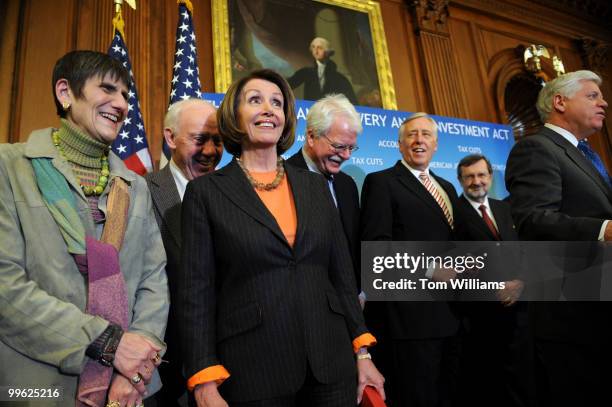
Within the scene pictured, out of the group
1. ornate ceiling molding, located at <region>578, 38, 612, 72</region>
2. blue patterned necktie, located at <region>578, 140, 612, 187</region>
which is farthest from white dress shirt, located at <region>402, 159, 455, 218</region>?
ornate ceiling molding, located at <region>578, 38, 612, 72</region>

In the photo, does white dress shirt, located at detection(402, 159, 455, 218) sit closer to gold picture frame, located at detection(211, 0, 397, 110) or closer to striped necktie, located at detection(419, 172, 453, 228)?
striped necktie, located at detection(419, 172, 453, 228)

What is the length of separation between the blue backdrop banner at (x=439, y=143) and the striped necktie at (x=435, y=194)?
1.50 m

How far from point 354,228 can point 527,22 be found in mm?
6033

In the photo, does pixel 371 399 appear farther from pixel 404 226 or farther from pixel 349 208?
pixel 349 208

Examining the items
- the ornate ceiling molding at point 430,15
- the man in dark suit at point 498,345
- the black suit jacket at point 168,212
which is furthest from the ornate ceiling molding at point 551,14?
the black suit jacket at point 168,212

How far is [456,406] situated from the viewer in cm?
206

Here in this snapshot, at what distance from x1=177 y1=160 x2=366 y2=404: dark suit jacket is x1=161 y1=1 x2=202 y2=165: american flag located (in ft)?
6.65

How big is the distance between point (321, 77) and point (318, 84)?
4.1 inches

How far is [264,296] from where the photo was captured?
3.96ft

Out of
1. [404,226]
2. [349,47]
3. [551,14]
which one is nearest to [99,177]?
[404,226]

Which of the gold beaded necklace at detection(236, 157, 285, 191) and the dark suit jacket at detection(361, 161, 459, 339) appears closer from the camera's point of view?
the gold beaded necklace at detection(236, 157, 285, 191)

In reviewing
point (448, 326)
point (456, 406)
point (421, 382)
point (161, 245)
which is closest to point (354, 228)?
point (448, 326)

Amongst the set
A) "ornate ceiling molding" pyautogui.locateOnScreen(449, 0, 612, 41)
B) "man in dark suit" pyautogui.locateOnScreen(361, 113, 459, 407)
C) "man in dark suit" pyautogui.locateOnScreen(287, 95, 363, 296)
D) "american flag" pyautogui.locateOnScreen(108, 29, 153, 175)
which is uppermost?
"ornate ceiling molding" pyautogui.locateOnScreen(449, 0, 612, 41)

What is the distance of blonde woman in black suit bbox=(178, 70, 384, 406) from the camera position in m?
1.16
